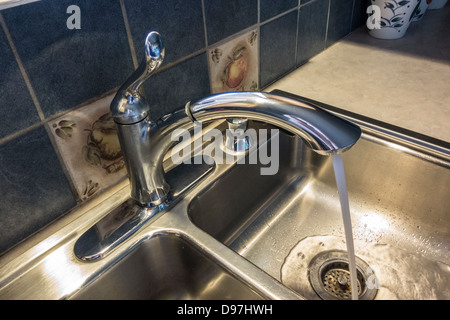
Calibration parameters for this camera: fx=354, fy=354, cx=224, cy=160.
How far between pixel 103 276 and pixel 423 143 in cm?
58

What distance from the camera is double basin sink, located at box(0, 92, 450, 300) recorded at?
47 cm

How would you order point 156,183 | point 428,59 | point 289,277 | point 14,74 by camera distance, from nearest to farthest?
point 14,74, point 156,183, point 289,277, point 428,59

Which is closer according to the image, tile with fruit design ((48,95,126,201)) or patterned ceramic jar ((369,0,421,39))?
tile with fruit design ((48,95,126,201))

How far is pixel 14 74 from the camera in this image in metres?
0.41

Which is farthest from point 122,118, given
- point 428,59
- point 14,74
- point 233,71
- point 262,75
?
point 428,59

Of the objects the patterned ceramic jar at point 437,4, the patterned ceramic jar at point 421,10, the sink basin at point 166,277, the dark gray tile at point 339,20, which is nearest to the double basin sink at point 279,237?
the sink basin at point 166,277

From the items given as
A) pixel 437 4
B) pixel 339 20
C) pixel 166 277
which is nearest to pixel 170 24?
pixel 166 277

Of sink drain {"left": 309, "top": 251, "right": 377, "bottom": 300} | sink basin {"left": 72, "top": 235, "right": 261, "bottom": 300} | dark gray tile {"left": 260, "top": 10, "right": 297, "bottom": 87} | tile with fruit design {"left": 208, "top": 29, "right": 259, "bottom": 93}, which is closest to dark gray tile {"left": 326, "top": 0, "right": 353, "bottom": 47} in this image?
dark gray tile {"left": 260, "top": 10, "right": 297, "bottom": 87}

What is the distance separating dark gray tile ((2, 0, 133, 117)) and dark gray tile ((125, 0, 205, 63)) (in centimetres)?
2

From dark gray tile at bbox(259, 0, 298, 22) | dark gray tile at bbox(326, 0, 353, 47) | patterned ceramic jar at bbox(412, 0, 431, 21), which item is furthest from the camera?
patterned ceramic jar at bbox(412, 0, 431, 21)

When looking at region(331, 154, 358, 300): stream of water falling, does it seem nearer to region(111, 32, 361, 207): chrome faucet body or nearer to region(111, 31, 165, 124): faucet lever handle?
region(111, 32, 361, 207): chrome faucet body

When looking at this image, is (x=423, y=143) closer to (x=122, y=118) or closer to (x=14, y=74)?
(x=122, y=118)

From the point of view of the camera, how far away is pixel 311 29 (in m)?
0.90

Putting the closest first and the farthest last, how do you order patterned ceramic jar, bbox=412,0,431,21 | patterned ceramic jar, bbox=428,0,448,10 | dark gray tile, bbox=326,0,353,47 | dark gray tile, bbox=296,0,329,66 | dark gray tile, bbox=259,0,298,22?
dark gray tile, bbox=259,0,298,22 → dark gray tile, bbox=296,0,329,66 → dark gray tile, bbox=326,0,353,47 → patterned ceramic jar, bbox=412,0,431,21 → patterned ceramic jar, bbox=428,0,448,10
